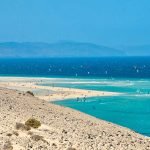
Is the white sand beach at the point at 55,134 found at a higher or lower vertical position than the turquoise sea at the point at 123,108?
higher

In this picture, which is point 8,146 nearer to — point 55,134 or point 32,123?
point 55,134

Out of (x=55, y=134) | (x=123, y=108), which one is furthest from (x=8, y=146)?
(x=123, y=108)

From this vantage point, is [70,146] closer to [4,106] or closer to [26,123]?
[26,123]

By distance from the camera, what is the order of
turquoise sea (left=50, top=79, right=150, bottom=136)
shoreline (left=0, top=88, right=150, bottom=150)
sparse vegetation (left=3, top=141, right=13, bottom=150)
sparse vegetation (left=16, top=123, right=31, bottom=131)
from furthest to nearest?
turquoise sea (left=50, top=79, right=150, bottom=136)
sparse vegetation (left=16, top=123, right=31, bottom=131)
shoreline (left=0, top=88, right=150, bottom=150)
sparse vegetation (left=3, top=141, right=13, bottom=150)

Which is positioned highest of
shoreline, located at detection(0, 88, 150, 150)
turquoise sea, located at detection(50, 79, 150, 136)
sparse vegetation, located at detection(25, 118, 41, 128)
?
sparse vegetation, located at detection(25, 118, 41, 128)

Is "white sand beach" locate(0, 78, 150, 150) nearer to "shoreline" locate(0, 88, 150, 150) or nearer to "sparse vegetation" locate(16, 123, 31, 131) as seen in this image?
"shoreline" locate(0, 88, 150, 150)

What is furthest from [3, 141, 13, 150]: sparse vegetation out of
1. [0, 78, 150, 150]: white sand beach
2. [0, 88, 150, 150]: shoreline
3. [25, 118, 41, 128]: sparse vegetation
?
[25, 118, 41, 128]: sparse vegetation

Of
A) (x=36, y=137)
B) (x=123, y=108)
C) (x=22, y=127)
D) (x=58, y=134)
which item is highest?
(x=22, y=127)

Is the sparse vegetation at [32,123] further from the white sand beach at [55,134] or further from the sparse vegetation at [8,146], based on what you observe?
the sparse vegetation at [8,146]

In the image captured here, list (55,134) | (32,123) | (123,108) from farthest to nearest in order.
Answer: (123,108) → (32,123) → (55,134)

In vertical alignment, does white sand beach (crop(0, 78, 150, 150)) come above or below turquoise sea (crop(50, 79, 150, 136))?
above

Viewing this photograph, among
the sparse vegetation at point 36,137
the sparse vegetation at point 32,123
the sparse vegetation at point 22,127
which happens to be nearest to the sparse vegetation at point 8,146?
the sparse vegetation at point 36,137

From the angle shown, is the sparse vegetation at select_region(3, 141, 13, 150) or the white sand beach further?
the white sand beach
